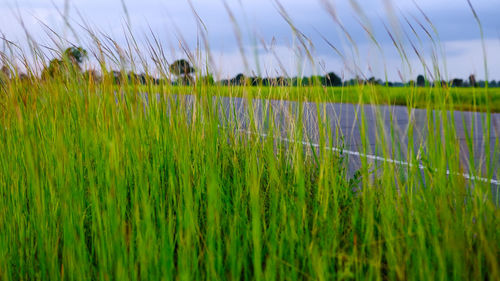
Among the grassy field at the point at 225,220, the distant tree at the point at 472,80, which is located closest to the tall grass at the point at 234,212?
the grassy field at the point at 225,220

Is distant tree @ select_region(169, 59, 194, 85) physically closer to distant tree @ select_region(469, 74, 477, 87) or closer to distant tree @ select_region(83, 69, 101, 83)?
distant tree @ select_region(83, 69, 101, 83)

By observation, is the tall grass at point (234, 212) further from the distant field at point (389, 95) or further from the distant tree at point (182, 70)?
the distant tree at point (182, 70)

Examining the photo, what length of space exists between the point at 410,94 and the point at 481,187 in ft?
2.44

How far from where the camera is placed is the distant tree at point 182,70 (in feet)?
12.1

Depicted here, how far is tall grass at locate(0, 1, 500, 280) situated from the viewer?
201cm

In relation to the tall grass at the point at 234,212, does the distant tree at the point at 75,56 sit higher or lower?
higher

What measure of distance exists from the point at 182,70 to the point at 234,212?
165 centimetres

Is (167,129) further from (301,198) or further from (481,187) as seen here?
(481,187)

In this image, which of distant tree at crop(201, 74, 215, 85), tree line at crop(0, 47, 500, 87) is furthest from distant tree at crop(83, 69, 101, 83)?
distant tree at crop(201, 74, 215, 85)

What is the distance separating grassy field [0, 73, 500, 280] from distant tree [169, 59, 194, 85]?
0.31m

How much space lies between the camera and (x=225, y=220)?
2402 mm

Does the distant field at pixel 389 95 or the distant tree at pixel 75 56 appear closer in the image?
the distant field at pixel 389 95

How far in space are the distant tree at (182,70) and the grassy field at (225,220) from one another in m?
0.31

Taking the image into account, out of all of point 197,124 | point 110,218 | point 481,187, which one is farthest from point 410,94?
point 110,218
